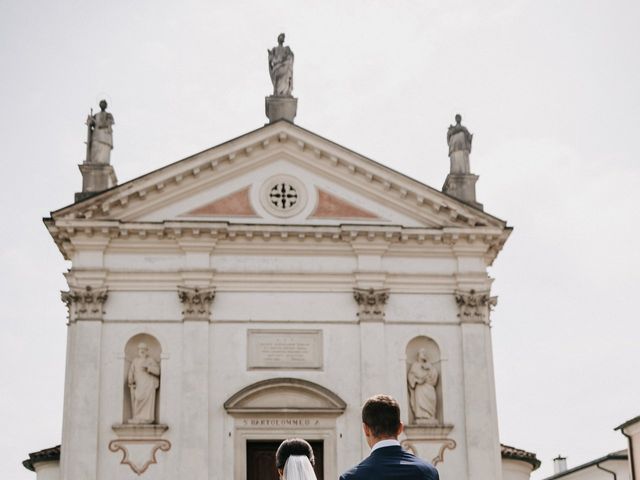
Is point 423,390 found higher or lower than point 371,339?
lower

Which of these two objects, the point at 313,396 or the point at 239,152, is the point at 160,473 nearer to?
the point at 313,396

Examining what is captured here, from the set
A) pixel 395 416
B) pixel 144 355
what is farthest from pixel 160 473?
pixel 395 416

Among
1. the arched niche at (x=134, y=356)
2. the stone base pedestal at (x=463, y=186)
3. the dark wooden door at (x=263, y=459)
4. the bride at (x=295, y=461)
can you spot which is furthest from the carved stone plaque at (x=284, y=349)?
the bride at (x=295, y=461)

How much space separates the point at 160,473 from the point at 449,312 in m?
7.15

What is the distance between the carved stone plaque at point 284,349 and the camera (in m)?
23.8

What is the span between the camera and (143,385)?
77.3ft

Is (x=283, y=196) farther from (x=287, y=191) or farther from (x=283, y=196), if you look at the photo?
(x=287, y=191)

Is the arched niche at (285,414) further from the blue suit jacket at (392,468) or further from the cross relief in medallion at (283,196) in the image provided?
the blue suit jacket at (392,468)

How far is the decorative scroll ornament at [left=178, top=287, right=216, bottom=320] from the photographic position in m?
24.0

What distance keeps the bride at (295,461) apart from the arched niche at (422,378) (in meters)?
16.3

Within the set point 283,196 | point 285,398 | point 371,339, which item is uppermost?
point 283,196

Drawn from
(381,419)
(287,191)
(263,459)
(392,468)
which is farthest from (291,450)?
(287,191)

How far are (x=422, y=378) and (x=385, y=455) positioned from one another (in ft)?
59.7

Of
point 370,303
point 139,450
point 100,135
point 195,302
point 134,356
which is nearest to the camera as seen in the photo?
point 139,450
